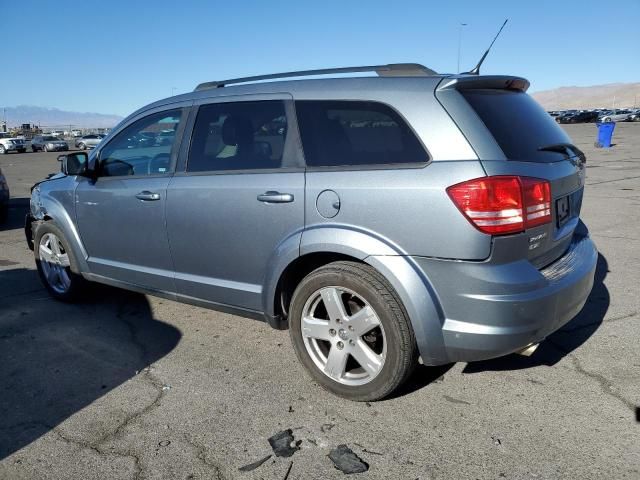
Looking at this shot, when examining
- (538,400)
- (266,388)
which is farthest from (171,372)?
(538,400)

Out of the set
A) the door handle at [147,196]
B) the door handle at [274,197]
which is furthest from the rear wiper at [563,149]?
the door handle at [147,196]

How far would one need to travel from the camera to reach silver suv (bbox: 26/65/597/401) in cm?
265

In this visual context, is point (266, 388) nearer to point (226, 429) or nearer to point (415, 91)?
point (226, 429)

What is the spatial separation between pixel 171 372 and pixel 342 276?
142 centimetres

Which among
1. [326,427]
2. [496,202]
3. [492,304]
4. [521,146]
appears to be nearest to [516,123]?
[521,146]

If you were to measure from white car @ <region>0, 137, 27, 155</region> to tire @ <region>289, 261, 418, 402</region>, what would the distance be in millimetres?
42654

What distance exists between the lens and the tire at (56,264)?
485 centimetres

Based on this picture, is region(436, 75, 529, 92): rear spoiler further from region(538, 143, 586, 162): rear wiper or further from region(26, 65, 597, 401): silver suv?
region(538, 143, 586, 162): rear wiper

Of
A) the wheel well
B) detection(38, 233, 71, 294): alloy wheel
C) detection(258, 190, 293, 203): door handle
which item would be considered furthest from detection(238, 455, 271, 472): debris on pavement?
detection(38, 233, 71, 294): alloy wheel

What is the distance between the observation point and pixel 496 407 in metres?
3.00

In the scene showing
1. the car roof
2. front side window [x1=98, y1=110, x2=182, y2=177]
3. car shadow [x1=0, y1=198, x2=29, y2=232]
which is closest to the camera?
the car roof

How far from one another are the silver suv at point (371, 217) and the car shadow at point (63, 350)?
1.62 feet

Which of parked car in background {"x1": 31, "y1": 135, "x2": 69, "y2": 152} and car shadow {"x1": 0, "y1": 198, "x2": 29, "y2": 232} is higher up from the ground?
car shadow {"x1": 0, "y1": 198, "x2": 29, "y2": 232}

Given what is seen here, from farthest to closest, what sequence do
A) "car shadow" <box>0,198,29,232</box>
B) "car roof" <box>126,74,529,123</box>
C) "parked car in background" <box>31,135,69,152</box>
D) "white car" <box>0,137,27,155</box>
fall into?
"parked car in background" <box>31,135,69,152</box> < "white car" <box>0,137,27,155</box> < "car shadow" <box>0,198,29,232</box> < "car roof" <box>126,74,529,123</box>
